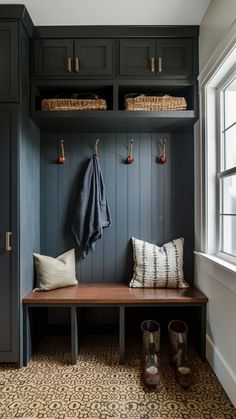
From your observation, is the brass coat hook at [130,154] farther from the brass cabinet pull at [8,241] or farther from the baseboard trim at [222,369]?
the baseboard trim at [222,369]

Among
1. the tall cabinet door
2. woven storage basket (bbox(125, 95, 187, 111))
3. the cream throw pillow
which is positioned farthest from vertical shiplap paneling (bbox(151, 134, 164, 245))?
the tall cabinet door

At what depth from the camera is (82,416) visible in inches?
53.8

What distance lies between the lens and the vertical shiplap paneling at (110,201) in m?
2.21

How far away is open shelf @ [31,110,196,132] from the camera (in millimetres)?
1891

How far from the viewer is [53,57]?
1.95 metres

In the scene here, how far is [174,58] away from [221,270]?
5.46 feet

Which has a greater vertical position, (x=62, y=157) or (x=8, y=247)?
(x=62, y=157)

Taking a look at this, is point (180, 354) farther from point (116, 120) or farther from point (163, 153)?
point (116, 120)

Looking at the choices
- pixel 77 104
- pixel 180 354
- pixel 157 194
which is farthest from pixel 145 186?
pixel 180 354

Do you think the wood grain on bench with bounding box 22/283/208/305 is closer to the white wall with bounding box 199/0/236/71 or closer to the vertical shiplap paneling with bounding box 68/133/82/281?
the vertical shiplap paneling with bounding box 68/133/82/281

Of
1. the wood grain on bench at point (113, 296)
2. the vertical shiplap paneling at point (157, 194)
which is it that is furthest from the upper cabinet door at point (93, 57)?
the wood grain on bench at point (113, 296)

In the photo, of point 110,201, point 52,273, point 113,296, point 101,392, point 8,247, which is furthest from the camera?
point 110,201

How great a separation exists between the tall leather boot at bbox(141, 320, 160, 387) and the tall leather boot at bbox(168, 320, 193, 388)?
0.42 ft

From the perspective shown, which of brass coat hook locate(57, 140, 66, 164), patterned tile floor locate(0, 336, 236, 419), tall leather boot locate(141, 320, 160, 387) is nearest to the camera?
patterned tile floor locate(0, 336, 236, 419)
